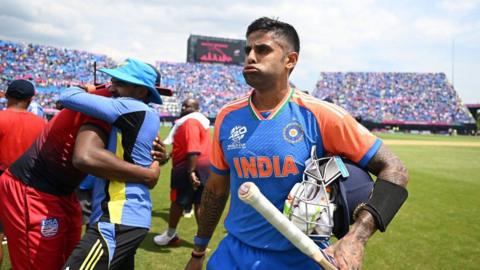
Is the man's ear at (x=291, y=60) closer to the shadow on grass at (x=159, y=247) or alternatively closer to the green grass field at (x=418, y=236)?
the green grass field at (x=418, y=236)

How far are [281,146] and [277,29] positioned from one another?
0.77 meters

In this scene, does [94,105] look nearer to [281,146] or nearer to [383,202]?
[281,146]

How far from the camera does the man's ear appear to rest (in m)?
2.66

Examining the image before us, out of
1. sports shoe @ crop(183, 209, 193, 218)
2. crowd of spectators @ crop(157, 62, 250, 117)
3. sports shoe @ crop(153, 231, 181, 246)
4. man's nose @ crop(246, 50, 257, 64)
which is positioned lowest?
crowd of spectators @ crop(157, 62, 250, 117)

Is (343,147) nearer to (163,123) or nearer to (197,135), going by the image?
(197,135)

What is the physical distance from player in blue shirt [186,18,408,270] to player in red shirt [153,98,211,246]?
392cm

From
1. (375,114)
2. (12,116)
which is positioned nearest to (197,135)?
(12,116)

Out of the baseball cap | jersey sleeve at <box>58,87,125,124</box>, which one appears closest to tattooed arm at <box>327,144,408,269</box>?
jersey sleeve at <box>58,87,125,124</box>

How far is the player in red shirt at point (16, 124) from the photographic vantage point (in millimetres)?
4793

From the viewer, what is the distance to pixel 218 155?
9.46 ft

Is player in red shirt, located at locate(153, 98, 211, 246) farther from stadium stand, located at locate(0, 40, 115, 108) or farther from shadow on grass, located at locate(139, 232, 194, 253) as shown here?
stadium stand, located at locate(0, 40, 115, 108)

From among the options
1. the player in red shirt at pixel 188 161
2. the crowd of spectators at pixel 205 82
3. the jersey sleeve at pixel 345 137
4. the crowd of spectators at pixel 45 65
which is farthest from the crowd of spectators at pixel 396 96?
the jersey sleeve at pixel 345 137

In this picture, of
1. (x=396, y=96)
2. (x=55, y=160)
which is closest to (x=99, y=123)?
(x=55, y=160)

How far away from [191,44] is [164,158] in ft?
268
